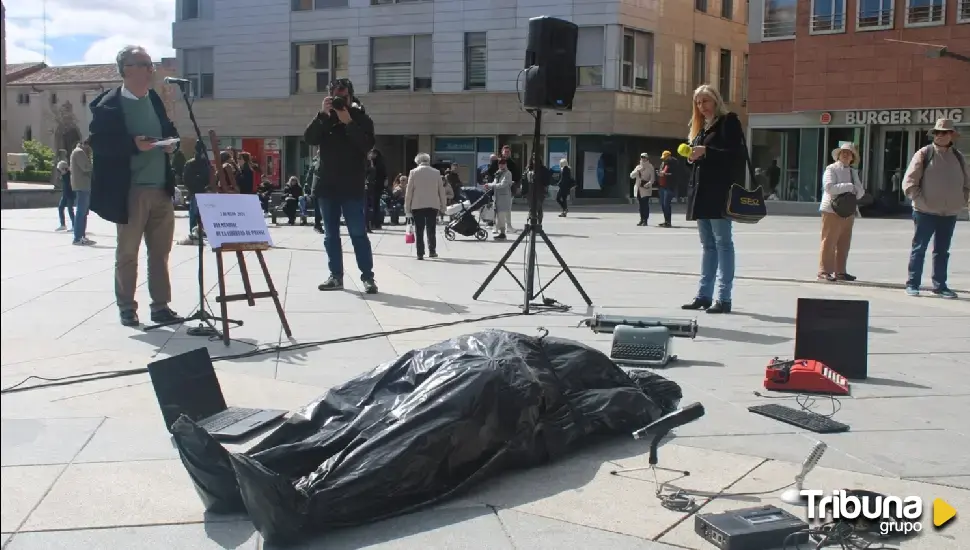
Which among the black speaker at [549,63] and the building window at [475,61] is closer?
the black speaker at [549,63]

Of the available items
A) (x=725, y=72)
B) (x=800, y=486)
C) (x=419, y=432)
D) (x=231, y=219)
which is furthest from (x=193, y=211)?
(x=725, y=72)

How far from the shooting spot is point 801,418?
17.4 feet

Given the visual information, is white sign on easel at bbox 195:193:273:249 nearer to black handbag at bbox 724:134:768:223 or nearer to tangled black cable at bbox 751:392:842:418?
tangled black cable at bbox 751:392:842:418

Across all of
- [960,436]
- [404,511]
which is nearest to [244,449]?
[404,511]

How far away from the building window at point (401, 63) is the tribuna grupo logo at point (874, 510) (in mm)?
36640

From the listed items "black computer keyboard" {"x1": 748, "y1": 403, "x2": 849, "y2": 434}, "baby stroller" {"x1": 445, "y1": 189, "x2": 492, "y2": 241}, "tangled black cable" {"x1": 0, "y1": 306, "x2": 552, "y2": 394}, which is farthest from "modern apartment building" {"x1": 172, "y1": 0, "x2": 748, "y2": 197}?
"black computer keyboard" {"x1": 748, "y1": 403, "x2": 849, "y2": 434}

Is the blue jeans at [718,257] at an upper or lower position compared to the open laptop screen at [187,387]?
upper

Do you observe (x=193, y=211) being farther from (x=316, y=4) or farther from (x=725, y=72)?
(x=725, y=72)

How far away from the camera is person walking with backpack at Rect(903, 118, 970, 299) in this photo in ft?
35.3

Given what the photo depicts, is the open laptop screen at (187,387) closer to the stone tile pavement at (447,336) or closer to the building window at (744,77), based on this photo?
the stone tile pavement at (447,336)

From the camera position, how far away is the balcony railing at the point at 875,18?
1215 inches

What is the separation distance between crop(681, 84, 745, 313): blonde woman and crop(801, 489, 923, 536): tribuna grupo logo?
17.3ft

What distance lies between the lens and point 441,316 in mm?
8867

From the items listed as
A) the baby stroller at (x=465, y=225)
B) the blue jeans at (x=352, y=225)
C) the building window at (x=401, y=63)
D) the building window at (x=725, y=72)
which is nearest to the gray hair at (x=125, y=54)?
the blue jeans at (x=352, y=225)
